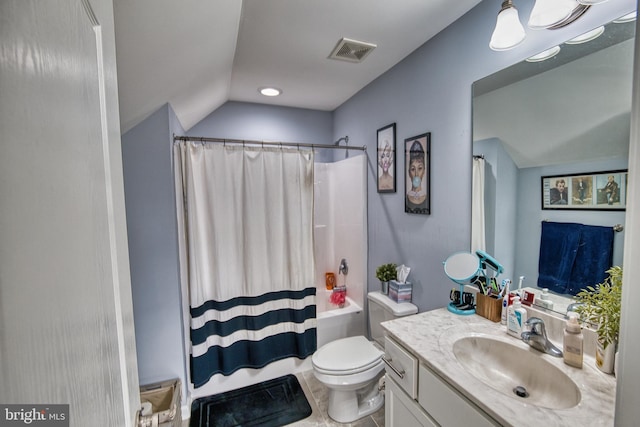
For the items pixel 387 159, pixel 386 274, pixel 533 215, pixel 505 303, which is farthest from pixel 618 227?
pixel 387 159

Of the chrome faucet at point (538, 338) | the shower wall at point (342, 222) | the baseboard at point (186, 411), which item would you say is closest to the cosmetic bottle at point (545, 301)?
the chrome faucet at point (538, 338)

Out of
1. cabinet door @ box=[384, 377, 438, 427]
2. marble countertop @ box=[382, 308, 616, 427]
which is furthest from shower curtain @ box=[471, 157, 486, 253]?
cabinet door @ box=[384, 377, 438, 427]

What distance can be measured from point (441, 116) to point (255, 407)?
7.86ft

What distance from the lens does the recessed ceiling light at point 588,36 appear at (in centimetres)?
101

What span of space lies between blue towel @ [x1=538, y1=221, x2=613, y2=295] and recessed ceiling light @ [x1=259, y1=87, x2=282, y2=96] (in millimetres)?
2247

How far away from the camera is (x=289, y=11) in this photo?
146 cm

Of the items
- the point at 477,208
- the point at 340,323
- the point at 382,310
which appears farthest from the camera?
the point at 340,323

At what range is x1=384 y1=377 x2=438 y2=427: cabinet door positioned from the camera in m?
1.12

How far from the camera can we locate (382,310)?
6.79 feet

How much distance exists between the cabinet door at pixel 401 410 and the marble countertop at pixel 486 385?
223mm

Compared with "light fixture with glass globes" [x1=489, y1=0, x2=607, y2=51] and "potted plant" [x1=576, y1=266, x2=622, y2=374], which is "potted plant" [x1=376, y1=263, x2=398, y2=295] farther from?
"light fixture with glass globes" [x1=489, y1=0, x2=607, y2=51]

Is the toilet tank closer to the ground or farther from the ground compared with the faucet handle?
closer to the ground

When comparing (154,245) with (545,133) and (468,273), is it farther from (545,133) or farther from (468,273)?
(545,133)

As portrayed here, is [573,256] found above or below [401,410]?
above
